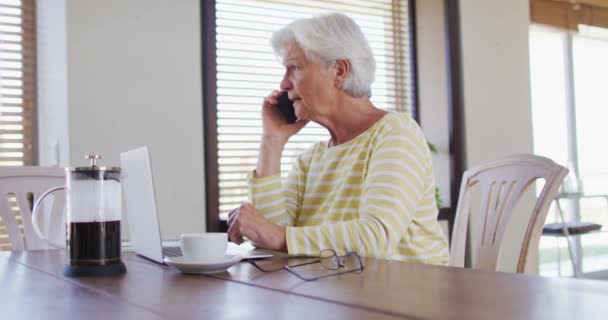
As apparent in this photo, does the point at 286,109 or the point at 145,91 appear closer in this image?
the point at 286,109

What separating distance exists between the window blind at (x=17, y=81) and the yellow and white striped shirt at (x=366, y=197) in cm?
152

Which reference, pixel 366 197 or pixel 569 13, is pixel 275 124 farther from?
pixel 569 13

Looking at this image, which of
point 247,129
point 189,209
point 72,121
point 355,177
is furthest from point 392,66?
point 355,177

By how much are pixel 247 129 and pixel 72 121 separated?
0.91 metres

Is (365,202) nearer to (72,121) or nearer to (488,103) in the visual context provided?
(72,121)

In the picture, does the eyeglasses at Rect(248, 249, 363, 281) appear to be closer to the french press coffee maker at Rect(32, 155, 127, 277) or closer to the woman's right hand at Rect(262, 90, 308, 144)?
the french press coffee maker at Rect(32, 155, 127, 277)

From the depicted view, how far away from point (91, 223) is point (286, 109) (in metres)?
0.95

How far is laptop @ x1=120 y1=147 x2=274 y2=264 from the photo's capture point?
109 cm

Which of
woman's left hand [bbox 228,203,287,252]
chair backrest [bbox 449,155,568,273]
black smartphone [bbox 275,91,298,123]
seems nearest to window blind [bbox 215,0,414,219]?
black smartphone [bbox 275,91,298,123]

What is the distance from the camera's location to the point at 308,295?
0.83 meters

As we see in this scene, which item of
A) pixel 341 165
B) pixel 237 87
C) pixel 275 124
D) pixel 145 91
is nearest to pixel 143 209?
pixel 341 165

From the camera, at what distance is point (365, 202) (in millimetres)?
1403

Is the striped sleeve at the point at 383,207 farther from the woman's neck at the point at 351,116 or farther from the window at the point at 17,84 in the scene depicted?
the window at the point at 17,84

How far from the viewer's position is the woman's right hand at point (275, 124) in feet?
6.10
